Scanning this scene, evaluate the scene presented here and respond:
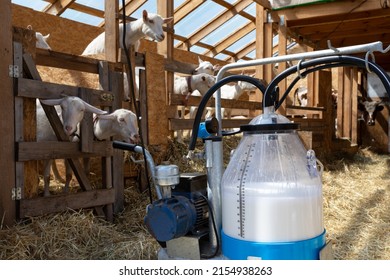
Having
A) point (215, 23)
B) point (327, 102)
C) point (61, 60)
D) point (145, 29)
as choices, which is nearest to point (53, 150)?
point (61, 60)

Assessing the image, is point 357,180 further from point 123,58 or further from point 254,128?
point 254,128

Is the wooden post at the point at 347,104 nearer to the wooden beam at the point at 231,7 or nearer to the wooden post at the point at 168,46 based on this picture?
the wooden beam at the point at 231,7

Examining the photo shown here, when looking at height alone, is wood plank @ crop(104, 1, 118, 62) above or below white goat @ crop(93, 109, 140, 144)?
above

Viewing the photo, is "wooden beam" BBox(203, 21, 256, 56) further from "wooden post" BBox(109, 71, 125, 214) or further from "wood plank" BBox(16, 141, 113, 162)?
"wood plank" BBox(16, 141, 113, 162)

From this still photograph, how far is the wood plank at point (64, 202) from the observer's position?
10.1 feet

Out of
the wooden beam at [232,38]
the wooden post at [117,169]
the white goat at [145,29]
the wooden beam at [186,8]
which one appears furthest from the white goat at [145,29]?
the wooden beam at [232,38]

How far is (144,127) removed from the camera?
15.1 ft

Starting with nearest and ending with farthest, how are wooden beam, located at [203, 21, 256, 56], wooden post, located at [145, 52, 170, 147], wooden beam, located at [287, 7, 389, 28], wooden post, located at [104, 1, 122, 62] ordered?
wooden post, located at [104, 1, 122, 62]
wooden post, located at [145, 52, 170, 147]
wooden beam, located at [287, 7, 389, 28]
wooden beam, located at [203, 21, 256, 56]

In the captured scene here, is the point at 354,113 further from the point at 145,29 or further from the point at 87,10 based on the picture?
the point at 87,10

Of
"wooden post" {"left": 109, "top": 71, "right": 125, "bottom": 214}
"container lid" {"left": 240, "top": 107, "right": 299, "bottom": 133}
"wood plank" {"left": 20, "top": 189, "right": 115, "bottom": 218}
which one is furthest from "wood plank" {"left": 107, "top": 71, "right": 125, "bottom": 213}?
"container lid" {"left": 240, "top": 107, "right": 299, "bottom": 133}

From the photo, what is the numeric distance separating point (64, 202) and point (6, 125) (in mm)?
814

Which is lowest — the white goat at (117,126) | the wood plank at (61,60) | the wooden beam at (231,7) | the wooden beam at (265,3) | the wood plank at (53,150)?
the wood plank at (53,150)

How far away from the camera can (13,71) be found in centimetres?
301

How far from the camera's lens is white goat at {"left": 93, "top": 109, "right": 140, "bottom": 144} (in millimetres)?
3932
